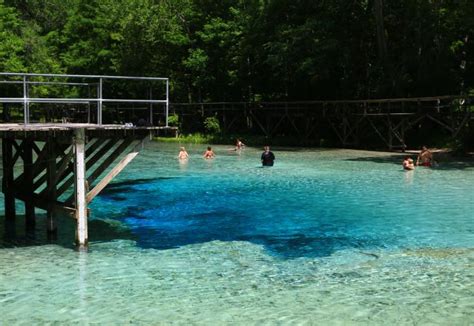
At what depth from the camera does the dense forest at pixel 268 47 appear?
41.5 metres

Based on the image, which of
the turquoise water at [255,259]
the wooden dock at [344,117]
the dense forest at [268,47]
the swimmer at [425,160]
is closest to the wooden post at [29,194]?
the turquoise water at [255,259]

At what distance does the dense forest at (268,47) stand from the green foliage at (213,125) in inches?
127

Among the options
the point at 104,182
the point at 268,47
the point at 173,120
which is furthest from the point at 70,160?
the point at 173,120

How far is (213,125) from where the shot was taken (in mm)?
53406

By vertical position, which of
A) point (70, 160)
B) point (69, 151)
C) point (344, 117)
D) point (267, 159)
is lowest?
point (267, 159)

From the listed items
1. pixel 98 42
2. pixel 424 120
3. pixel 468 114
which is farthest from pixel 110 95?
pixel 468 114

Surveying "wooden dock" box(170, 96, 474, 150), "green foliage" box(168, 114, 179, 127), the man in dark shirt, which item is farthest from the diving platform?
Result: "green foliage" box(168, 114, 179, 127)

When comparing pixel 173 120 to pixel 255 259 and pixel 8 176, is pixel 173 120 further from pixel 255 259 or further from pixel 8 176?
pixel 255 259

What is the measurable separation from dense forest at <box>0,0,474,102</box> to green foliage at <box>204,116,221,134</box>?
3.22 m

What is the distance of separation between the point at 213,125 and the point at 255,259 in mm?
41068

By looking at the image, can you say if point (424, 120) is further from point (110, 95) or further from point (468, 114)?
point (110, 95)

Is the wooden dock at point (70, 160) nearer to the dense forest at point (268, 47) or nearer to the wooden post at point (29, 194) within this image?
the wooden post at point (29, 194)

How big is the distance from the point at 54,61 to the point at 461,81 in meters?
42.9

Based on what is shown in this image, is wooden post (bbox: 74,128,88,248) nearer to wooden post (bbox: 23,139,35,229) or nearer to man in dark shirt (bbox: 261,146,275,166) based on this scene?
wooden post (bbox: 23,139,35,229)
